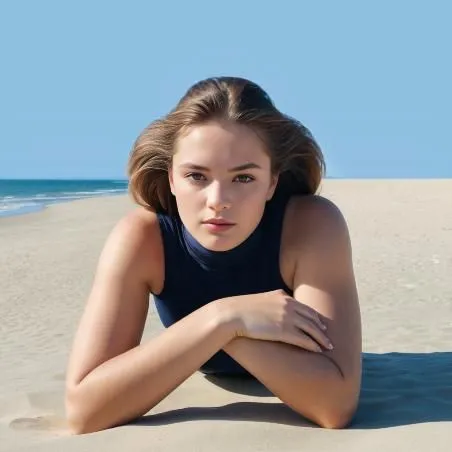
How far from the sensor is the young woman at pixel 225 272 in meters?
3.22

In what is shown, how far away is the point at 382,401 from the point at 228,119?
1.49 meters

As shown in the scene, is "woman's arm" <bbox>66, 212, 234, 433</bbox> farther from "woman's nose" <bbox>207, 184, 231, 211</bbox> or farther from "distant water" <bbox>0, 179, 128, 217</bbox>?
"distant water" <bbox>0, 179, 128, 217</bbox>

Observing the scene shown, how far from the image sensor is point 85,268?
13531 mm

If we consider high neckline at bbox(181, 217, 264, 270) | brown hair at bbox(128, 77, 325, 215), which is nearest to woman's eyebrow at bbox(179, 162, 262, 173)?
brown hair at bbox(128, 77, 325, 215)

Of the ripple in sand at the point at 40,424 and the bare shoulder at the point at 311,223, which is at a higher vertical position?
the bare shoulder at the point at 311,223

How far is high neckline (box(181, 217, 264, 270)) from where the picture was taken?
140 inches

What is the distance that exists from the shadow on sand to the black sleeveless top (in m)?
0.49

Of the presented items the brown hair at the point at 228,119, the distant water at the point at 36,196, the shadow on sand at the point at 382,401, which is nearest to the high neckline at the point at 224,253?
the brown hair at the point at 228,119

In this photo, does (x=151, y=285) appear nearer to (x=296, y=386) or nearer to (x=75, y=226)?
(x=296, y=386)

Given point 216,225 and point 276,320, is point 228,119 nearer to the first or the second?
point 216,225

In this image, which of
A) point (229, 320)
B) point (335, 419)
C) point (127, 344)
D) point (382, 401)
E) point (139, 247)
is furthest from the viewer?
point (382, 401)

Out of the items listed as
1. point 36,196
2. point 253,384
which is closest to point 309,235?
point 253,384

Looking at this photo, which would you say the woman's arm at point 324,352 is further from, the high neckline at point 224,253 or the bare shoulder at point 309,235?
the high neckline at point 224,253

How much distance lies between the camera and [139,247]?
361cm
